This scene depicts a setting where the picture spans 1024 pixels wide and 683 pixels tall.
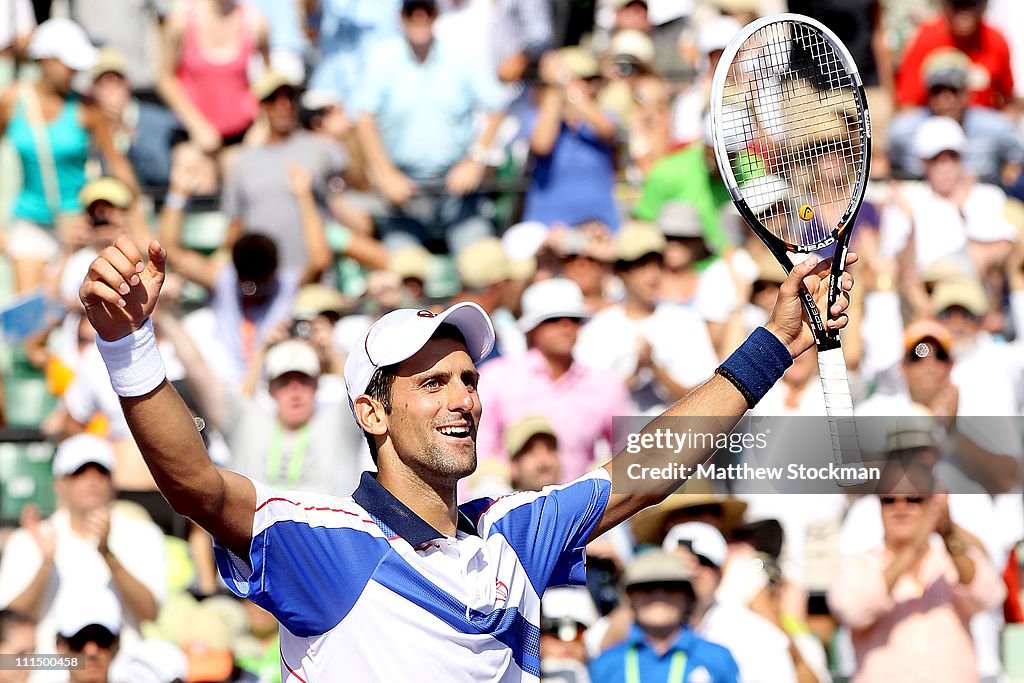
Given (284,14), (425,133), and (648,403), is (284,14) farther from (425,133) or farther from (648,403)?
(648,403)

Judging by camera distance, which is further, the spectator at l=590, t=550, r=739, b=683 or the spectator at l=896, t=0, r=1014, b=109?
the spectator at l=896, t=0, r=1014, b=109

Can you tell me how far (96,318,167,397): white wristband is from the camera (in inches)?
145

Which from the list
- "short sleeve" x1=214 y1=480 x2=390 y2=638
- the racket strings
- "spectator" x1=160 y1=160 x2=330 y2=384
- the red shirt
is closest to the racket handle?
the racket strings

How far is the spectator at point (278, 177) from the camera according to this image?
927 cm

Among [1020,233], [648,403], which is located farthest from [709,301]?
[1020,233]

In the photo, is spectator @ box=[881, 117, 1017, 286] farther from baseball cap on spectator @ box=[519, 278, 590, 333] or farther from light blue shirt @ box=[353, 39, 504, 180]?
light blue shirt @ box=[353, 39, 504, 180]

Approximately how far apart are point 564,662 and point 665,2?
528 cm

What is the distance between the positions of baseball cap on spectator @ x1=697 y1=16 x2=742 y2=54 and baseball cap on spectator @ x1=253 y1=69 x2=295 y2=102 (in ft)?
7.21

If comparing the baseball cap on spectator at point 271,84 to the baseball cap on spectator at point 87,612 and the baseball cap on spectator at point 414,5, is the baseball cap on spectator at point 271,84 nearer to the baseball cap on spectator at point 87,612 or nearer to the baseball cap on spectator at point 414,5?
the baseball cap on spectator at point 414,5

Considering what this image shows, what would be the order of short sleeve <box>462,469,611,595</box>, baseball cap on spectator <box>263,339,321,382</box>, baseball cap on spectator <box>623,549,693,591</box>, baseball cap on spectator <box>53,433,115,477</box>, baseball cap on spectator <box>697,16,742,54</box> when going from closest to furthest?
short sleeve <box>462,469,611,595</box> < baseball cap on spectator <box>623,549,693,591</box> < baseball cap on spectator <box>53,433,115,477</box> < baseball cap on spectator <box>263,339,321,382</box> < baseball cap on spectator <box>697,16,742,54</box>

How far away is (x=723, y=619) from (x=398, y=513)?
2.95m

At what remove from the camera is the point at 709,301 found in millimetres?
8539

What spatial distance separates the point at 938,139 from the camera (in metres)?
9.10

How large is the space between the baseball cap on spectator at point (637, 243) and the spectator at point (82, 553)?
2520mm
